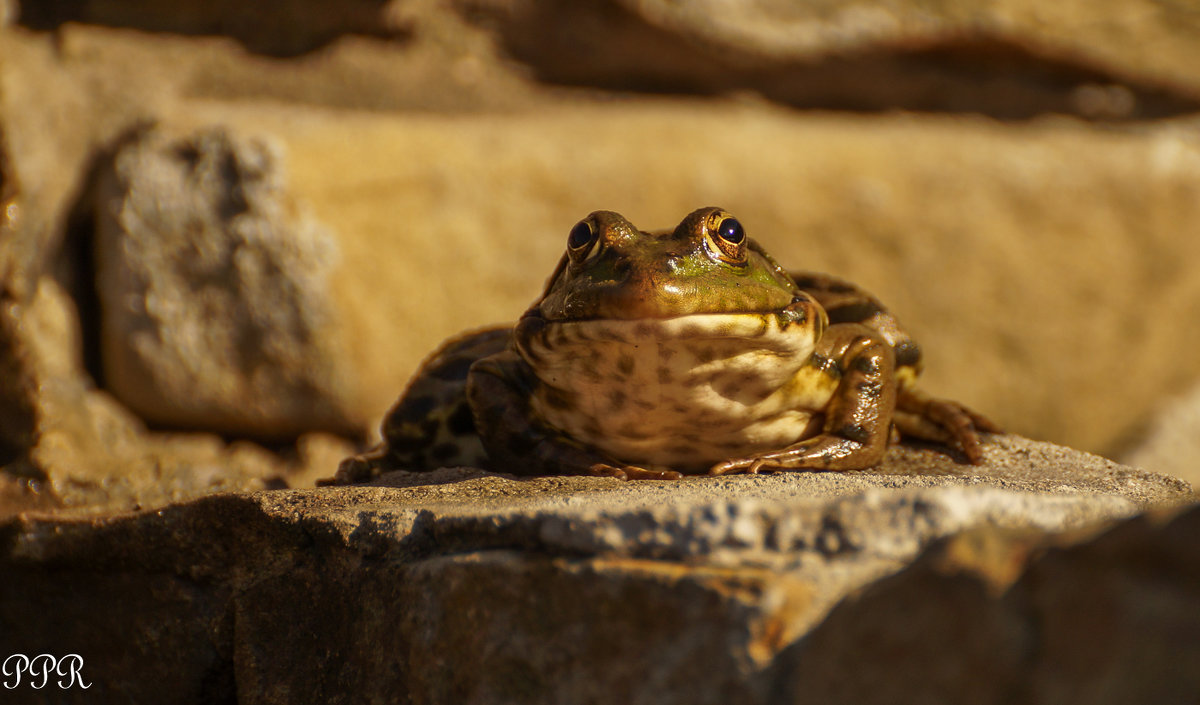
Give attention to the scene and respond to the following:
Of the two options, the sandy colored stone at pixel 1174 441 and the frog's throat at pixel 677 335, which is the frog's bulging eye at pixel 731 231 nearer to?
the frog's throat at pixel 677 335

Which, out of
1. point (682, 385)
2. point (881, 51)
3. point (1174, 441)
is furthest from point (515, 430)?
point (1174, 441)

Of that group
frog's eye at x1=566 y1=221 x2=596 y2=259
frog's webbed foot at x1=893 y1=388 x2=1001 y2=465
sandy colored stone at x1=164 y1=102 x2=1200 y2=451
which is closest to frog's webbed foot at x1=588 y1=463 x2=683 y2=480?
frog's eye at x1=566 y1=221 x2=596 y2=259

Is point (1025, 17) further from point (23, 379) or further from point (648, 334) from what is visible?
point (23, 379)

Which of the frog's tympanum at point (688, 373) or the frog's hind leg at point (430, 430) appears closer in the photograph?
the frog's tympanum at point (688, 373)

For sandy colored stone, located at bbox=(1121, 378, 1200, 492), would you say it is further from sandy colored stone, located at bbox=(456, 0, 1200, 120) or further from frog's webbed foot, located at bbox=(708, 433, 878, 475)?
frog's webbed foot, located at bbox=(708, 433, 878, 475)

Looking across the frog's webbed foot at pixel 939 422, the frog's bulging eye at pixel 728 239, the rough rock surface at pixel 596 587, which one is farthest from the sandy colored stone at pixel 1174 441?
the frog's bulging eye at pixel 728 239

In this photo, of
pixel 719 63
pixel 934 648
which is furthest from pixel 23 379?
pixel 934 648

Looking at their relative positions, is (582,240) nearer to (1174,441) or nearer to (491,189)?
(491,189)
